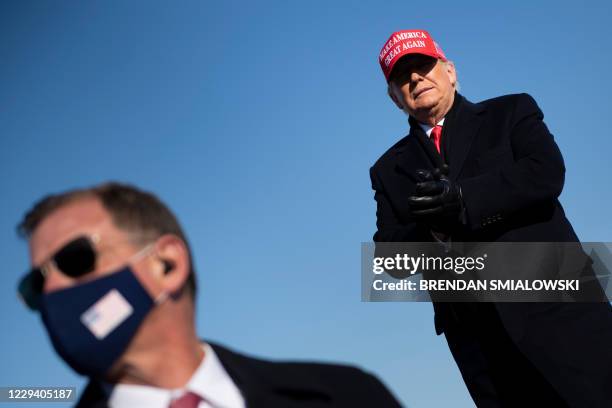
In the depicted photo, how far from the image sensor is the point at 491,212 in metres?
4.97

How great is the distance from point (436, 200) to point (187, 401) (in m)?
2.37

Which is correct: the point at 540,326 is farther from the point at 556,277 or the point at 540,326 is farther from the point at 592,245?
the point at 592,245

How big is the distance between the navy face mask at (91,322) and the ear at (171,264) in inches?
7.8

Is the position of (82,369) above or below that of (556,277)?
below

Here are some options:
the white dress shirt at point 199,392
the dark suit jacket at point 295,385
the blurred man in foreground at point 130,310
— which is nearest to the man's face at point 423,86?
the dark suit jacket at point 295,385

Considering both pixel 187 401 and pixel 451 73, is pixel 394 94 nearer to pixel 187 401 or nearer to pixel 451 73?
pixel 451 73

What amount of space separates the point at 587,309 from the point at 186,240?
289cm

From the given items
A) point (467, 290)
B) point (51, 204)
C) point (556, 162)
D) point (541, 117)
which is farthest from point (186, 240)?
point (541, 117)

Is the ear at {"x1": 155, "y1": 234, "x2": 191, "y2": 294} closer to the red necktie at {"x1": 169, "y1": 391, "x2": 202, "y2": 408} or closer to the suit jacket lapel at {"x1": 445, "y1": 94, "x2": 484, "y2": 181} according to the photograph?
the red necktie at {"x1": 169, "y1": 391, "x2": 202, "y2": 408}

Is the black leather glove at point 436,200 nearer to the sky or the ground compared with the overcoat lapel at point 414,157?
nearer to the ground

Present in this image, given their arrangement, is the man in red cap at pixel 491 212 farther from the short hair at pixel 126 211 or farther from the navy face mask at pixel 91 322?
the navy face mask at pixel 91 322

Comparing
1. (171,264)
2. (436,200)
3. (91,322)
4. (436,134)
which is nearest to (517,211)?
(436,200)

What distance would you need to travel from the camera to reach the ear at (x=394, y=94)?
5878 mm

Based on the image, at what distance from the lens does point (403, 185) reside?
19.0 ft
